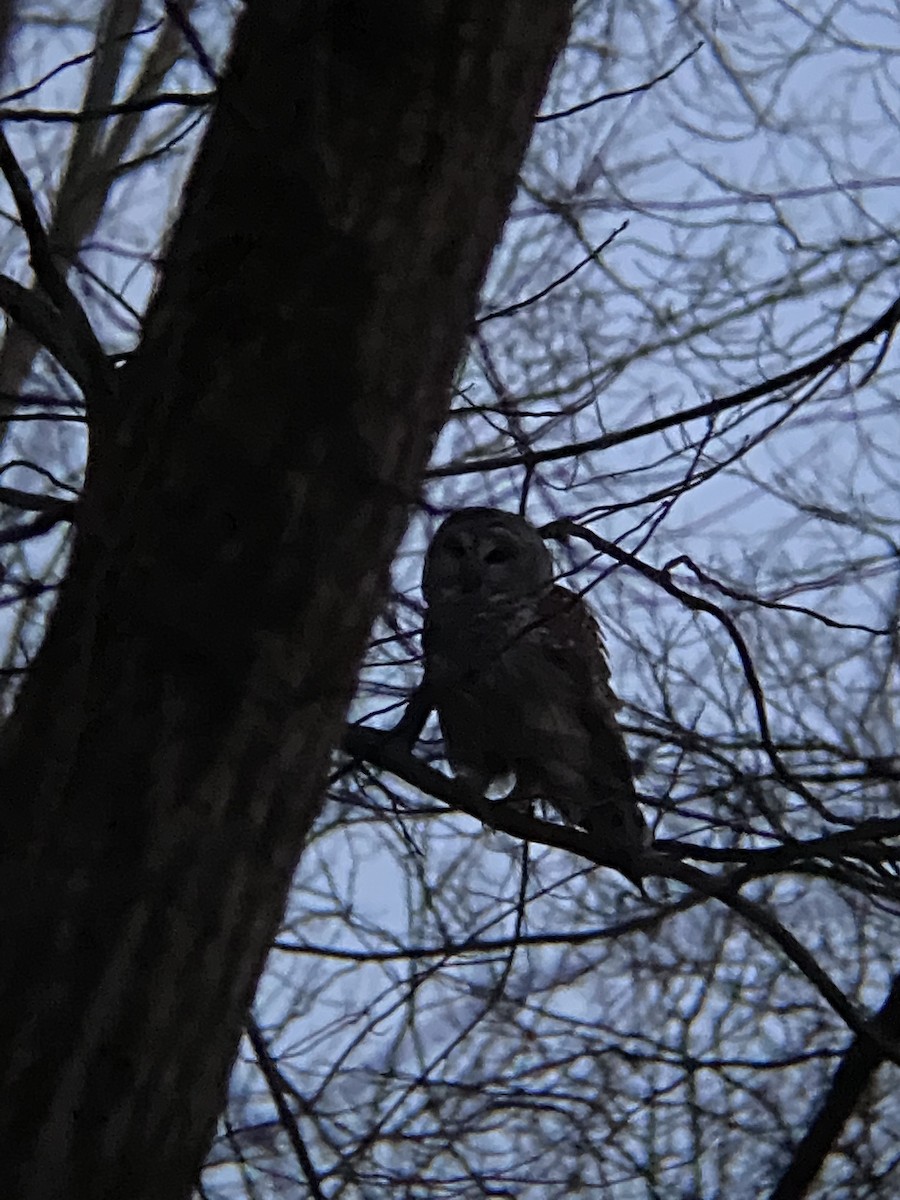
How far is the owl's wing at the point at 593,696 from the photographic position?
4031 mm

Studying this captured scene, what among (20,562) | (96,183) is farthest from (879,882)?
(20,562)

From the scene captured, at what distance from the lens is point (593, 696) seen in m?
4.13

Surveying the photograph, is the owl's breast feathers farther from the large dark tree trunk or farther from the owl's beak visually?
the large dark tree trunk

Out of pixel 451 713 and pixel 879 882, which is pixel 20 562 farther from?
pixel 879 882

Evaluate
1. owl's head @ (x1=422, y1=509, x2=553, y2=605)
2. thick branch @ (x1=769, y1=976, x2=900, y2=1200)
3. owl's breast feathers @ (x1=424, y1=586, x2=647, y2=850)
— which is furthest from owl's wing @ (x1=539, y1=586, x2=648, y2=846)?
thick branch @ (x1=769, y1=976, x2=900, y2=1200)

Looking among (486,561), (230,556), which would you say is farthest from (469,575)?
(230,556)

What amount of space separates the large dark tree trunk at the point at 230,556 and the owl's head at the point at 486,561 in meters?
2.66

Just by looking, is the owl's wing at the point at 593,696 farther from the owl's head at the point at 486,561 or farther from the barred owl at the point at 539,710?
the owl's head at the point at 486,561

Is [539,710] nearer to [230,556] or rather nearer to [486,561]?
[486,561]

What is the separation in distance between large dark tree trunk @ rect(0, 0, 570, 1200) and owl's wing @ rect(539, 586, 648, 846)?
2312mm

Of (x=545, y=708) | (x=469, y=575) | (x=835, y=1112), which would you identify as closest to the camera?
(x=835, y=1112)

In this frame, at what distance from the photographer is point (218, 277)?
1683mm

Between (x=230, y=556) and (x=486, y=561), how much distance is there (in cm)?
302

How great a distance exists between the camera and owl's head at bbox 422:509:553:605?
4.50 meters
